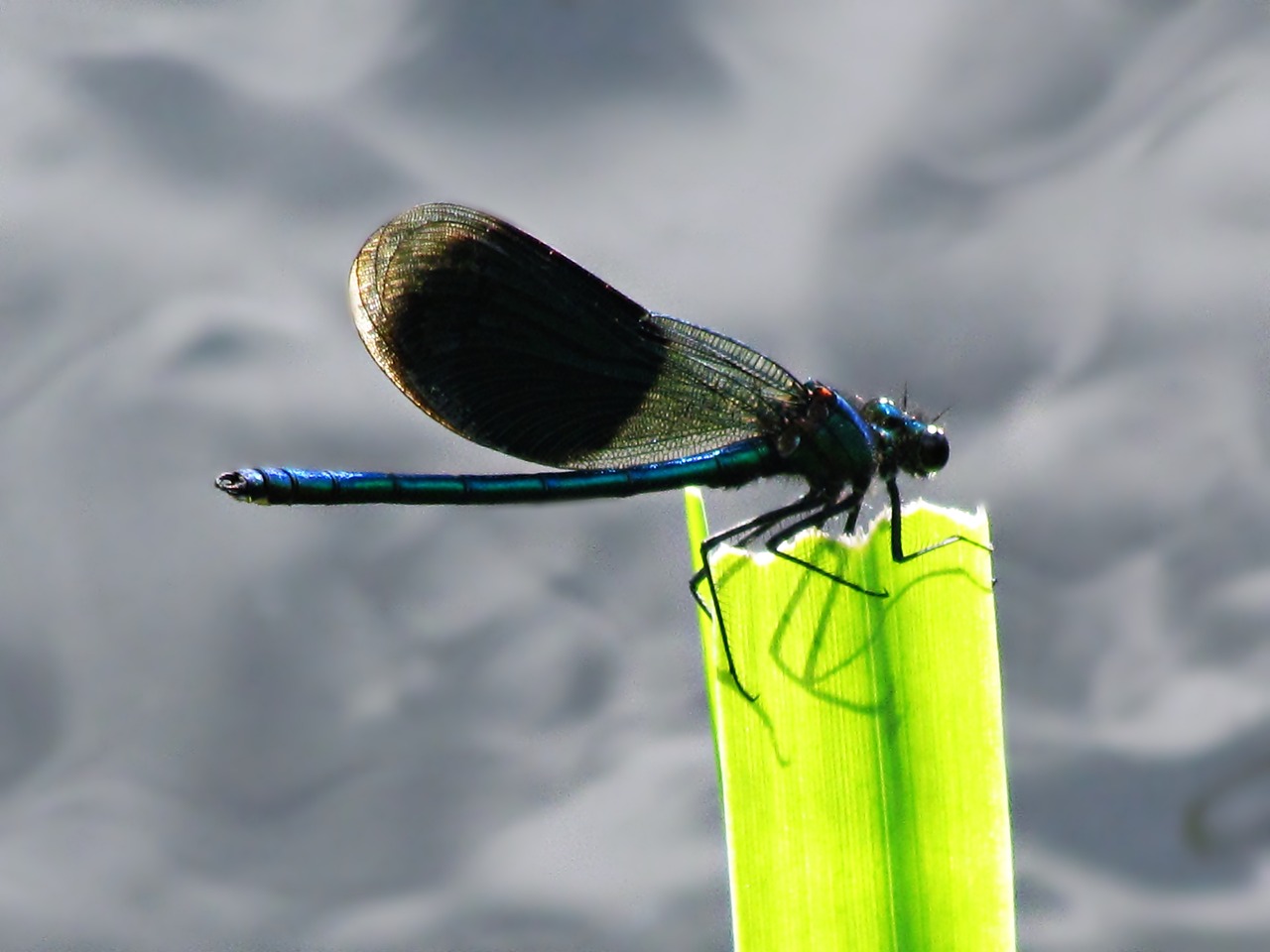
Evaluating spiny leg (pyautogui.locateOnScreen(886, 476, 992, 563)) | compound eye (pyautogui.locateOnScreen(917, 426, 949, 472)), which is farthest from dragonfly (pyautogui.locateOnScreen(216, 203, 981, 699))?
spiny leg (pyautogui.locateOnScreen(886, 476, 992, 563))

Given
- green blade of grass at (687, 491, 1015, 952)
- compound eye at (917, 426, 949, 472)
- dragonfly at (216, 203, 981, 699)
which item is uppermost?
dragonfly at (216, 203, 981, 699)

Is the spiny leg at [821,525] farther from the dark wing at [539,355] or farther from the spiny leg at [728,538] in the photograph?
the dark wing at [539,355]

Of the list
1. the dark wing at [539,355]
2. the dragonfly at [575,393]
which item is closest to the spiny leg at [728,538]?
the dragonfly at [575,393]

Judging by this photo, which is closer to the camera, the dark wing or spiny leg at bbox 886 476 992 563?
spiny leg at bbox 886 476 992 563

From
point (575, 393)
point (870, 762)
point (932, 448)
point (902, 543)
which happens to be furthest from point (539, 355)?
point (870, 762)

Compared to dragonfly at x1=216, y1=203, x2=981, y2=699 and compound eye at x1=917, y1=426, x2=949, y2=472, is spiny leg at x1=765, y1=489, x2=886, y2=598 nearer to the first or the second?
dragonfly at x1=216, y1=203, x2=981, y2=699

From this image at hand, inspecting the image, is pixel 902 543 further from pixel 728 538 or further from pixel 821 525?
pixel 821 525
